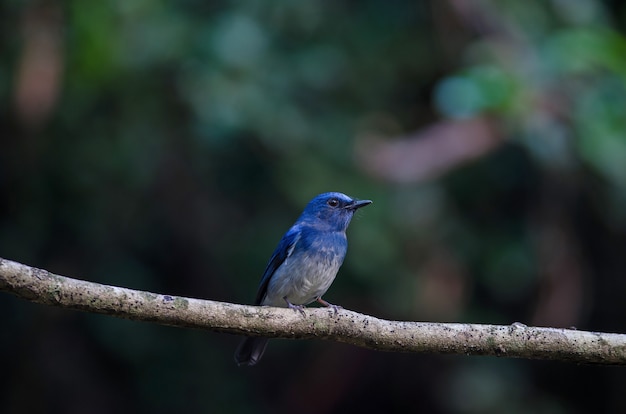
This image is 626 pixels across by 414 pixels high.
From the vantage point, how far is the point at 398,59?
694 centimetres

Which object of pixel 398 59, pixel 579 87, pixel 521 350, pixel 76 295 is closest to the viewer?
pixel 76 295

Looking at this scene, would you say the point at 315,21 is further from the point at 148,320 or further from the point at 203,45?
the point at 148,320

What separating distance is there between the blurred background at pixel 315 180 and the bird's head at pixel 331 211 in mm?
664

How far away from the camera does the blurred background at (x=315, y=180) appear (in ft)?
18.4

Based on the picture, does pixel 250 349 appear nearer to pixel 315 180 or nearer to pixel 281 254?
pixel 281 254

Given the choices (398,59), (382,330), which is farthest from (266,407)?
(382,330)

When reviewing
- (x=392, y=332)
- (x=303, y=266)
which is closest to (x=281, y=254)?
(x=303, y=266)

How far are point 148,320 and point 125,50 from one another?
10.1ft

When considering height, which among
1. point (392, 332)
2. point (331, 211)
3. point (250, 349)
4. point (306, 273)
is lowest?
point (250, 349)

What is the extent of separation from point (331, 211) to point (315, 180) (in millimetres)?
1027

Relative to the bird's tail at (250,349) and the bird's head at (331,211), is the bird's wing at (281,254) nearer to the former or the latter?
the bird's head at (331,211)

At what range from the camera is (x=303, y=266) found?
4.57 metres

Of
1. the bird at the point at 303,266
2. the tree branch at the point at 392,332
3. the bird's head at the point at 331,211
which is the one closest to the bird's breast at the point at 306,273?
the bird at the point at 303,266

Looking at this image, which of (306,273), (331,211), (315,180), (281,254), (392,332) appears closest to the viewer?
(392,332)
